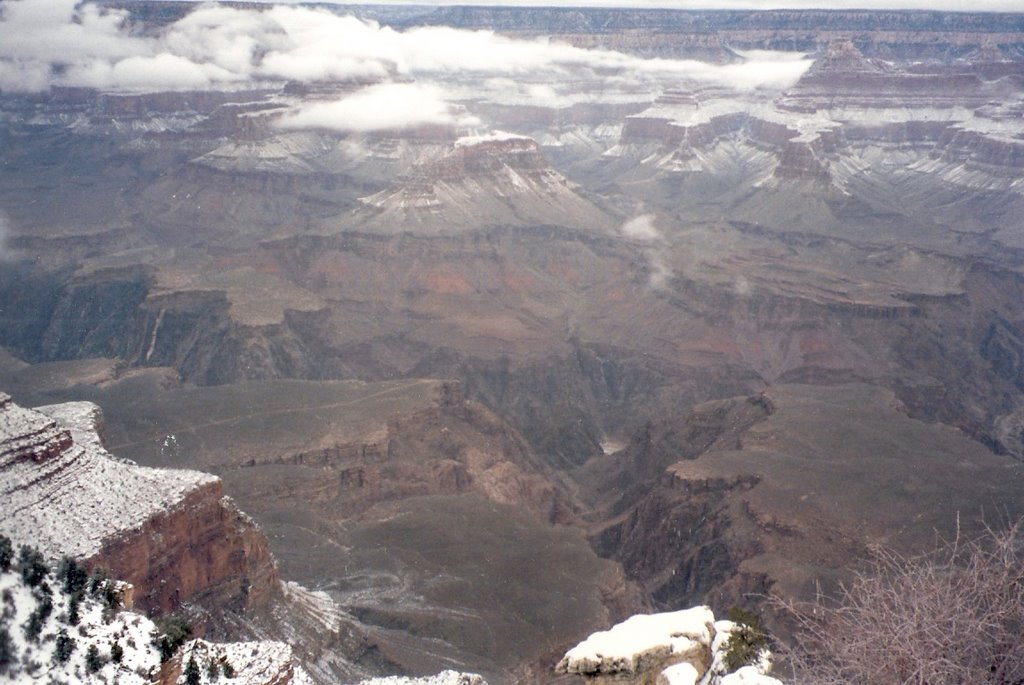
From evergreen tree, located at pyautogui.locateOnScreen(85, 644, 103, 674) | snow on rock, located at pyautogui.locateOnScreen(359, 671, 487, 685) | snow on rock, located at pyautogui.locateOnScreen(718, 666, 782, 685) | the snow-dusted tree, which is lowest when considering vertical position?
snow on rock, located at pyautogui.locateOnScreen(359, 671, 487, 685)

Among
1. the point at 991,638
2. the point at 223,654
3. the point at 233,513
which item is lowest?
the point at 233,513

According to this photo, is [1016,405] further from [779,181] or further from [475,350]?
[779,181]

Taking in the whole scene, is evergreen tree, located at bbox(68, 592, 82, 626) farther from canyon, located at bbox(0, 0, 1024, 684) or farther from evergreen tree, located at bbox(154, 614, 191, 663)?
canyon, located at bbox(0, 0, 1024, 684)

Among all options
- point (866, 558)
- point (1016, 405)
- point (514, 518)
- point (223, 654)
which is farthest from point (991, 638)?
point (1016, 405)

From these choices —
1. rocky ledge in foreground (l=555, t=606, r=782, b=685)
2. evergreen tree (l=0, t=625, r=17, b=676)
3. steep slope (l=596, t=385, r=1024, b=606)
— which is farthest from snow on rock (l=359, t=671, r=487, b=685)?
steep slope (l=596, t=385, r=1024, b=606)

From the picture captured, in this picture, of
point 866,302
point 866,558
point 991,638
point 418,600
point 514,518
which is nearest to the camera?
point 991,638
